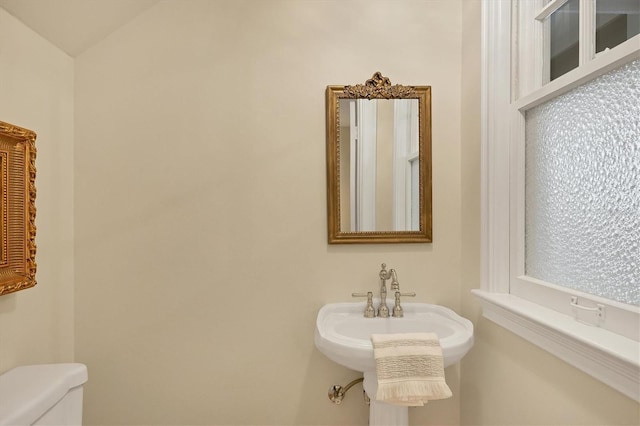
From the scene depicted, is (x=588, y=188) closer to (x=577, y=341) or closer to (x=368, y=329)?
(x=577, y=341)

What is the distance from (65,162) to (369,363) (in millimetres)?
1492

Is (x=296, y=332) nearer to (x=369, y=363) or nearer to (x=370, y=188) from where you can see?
(x=369, y=363)

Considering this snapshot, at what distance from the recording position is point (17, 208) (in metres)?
1.29

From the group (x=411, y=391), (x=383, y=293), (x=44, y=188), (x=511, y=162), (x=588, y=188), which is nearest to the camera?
(x=588, y=188)

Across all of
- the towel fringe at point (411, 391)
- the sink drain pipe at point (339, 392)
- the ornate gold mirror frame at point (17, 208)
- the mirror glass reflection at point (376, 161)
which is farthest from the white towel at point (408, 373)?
the ornate gold mirror frame at point (17, 208)

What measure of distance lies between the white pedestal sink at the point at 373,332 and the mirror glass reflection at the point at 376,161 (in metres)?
0.38

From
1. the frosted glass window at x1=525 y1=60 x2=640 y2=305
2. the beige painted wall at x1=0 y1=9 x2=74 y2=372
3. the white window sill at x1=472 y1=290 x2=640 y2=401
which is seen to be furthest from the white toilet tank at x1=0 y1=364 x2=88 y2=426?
the frosted glass window at x1=525 y1=60 x2=640 y2=305

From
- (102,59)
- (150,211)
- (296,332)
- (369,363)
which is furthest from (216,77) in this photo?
(369,363)

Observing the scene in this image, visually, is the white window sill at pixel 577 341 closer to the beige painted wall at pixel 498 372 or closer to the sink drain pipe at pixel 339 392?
the beige painted wall at pixel 498 372

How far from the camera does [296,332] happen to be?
1.69 m

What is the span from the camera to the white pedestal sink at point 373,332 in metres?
1.29

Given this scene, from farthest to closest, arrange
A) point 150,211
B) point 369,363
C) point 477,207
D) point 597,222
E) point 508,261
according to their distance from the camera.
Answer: point 150,211 → point 477,207 → point 508,261 → point 369,363 → point 597,222

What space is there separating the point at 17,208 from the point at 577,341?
1.75m

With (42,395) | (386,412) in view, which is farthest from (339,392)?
(42,395)
